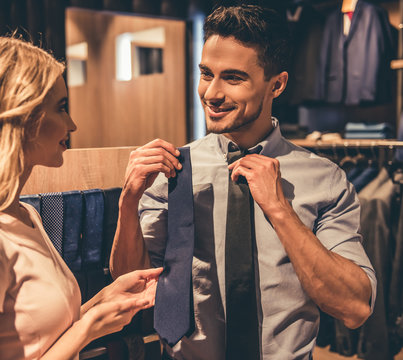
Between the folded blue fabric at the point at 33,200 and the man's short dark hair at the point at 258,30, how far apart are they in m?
0.62

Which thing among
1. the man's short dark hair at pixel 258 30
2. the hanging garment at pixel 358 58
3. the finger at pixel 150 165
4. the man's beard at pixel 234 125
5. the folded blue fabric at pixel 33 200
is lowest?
the folded blue fabric at pixel 33 200

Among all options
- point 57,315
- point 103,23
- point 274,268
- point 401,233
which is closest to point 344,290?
point 274,268

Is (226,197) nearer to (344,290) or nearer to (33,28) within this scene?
(344,290)

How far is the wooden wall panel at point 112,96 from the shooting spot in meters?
4.55

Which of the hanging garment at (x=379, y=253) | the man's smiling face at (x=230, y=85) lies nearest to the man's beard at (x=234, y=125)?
the man's smiling face at (x=230, y=85)

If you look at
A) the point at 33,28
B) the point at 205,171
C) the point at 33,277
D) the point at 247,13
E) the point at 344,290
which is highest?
the point at 33,28

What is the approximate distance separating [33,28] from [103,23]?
2893mm

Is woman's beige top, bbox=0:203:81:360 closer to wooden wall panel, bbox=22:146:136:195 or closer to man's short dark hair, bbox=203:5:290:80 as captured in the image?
wooden wall panel, bbox=22:146:136:195

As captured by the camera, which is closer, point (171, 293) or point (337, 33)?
point (171, 293)

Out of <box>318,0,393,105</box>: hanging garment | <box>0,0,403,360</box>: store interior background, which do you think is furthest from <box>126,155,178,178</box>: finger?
<box>318,0,393,105</box>: hanging garment

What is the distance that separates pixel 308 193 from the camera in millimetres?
1220

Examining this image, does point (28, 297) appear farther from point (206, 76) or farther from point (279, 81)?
point (279, 81)

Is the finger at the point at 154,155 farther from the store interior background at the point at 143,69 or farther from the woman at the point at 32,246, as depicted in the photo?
the store interior background at the point at 143,69

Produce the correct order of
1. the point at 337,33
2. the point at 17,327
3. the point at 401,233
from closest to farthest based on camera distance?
the point at 17,327
the point at 401,233
the point at 337,33
